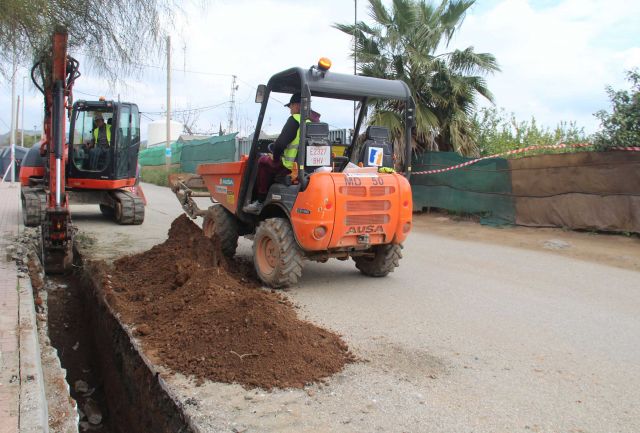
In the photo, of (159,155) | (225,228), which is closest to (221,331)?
(225,228)

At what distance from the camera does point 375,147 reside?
291 inches

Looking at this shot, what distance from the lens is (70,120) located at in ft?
42.1

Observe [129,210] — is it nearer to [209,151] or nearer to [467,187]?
[467,187]

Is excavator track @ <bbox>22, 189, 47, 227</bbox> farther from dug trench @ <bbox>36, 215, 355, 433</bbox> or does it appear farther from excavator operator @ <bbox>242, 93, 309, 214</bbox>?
excavator operator @ <bbox>242, 93, 309, 214</bbox>

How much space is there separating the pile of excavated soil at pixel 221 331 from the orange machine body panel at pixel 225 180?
1.50 metres

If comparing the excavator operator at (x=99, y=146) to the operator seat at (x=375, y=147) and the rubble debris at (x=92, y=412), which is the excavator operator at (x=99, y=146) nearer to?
the operator seat at (x=375, y=147)

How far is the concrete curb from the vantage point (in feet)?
11.2

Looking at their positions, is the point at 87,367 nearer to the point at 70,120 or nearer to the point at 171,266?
the point at 171,266

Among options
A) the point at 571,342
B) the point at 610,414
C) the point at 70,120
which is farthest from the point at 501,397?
the point at 70,120

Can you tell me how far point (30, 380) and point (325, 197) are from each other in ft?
11.4

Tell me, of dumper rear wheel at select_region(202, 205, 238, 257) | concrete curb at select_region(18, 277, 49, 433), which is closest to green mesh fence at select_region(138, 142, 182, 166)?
dumper rear wheel at select_region(202, 205, 238, 257)

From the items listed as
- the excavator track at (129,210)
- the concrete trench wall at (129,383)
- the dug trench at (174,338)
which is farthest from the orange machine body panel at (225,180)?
the excavator track at (129,210)

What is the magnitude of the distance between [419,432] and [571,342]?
2.48m

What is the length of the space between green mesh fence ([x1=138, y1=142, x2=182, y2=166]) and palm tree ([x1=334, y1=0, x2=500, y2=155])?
18651 millimetres
